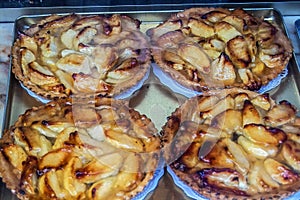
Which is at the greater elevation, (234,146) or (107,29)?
(107,29)

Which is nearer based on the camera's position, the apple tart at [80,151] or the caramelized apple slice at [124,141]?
the apple tart at [80,151]

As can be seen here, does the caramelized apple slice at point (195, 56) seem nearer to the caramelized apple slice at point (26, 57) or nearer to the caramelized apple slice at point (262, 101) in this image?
the caramelized apple slice at point (262, 101)

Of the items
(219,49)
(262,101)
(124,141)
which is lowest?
(124,141)

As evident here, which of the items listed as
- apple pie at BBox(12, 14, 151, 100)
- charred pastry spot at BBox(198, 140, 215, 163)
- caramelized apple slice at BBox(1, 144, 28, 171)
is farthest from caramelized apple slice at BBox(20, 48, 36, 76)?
charred pastry spot at BBox(198, 140, 215, 163)

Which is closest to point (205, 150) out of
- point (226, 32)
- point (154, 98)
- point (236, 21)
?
point (154, 98)

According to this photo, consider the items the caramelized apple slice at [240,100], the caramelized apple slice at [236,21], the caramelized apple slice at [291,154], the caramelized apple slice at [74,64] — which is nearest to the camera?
the caramelized apple slice at [291,154]

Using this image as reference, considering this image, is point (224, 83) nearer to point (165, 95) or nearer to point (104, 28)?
point (165, 95)

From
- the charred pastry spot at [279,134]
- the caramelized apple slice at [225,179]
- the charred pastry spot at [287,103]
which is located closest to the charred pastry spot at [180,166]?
the caramelized apple slice at [225,179]

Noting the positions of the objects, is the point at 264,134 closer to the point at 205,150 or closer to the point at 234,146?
the point at 234,146
